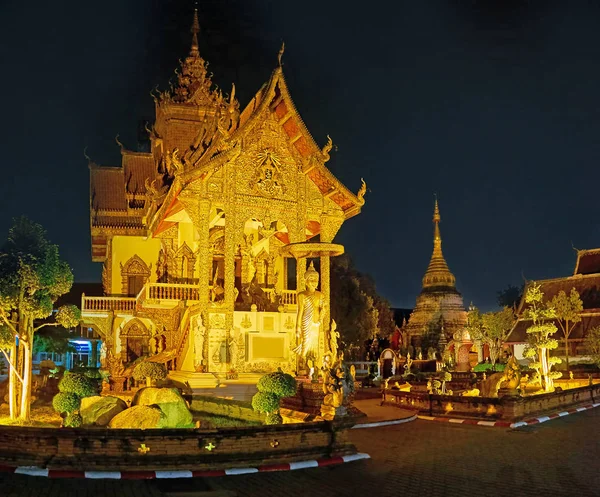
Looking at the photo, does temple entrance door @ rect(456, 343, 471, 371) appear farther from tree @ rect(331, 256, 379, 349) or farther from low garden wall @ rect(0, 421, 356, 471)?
low garden wall @ rect(0, 421, 356, 471)

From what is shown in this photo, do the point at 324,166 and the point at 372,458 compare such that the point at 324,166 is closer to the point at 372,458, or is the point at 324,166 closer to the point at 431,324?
the point at 372,458

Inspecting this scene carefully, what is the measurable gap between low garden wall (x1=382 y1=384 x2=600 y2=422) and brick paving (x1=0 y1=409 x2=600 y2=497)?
94.4 inches

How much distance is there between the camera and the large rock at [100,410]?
9.64 m

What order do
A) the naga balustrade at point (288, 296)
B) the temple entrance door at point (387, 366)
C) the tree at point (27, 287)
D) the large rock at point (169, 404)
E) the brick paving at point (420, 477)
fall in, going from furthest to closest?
the temple entrance door at point (387, 366) < the naga balustrade at point (288, 296) < the tree at point (27, 287) < the large rock at point (169, 404) < the brick paving at point (420, 477)

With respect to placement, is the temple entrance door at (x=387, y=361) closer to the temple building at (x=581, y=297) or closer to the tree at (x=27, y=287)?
the temple building at (x=581, y=297)

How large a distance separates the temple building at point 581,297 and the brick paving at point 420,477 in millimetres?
29463

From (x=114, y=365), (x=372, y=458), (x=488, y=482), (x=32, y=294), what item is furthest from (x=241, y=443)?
(x=114, y=365)

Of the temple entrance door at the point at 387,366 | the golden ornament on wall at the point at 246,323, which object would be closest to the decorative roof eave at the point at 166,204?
the golden ornament on wall at the point at 246,323

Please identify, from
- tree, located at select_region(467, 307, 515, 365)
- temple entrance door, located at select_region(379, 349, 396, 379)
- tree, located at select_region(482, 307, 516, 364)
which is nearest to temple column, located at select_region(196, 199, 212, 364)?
temple entrance door, located at select_region(379, 349, 396, 379)

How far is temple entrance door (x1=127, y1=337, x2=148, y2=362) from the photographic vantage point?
2408 cm

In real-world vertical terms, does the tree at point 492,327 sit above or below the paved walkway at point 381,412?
above

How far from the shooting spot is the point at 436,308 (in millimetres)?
60688

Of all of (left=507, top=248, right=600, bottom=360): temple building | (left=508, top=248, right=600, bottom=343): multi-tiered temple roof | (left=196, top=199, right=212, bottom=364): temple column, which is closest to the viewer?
(left=196, top=199, right=212, bottom=364): temple column

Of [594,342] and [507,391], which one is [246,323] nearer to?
[507,391]
